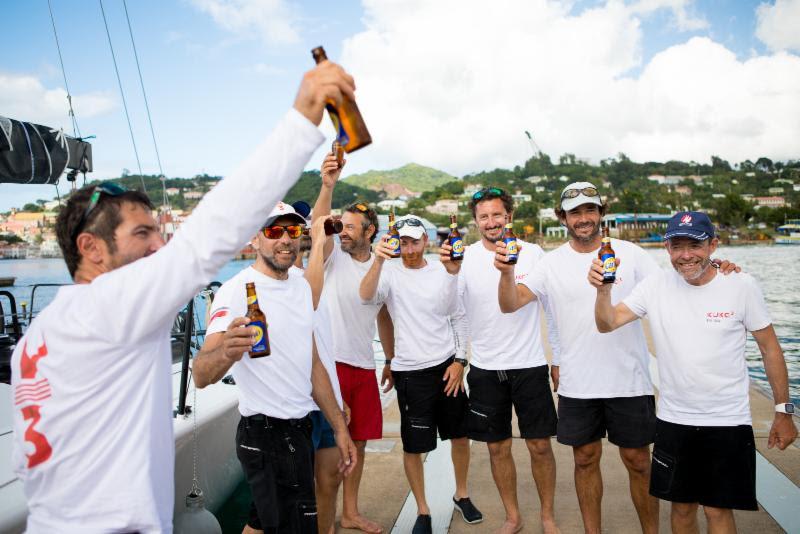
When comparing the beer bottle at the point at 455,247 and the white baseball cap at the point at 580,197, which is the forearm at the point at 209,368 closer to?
the beer bottle at the point at 455,247

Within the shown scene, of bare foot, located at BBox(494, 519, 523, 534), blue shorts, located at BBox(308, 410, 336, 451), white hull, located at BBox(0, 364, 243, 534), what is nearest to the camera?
white hull, located at BBox(0, 364, 243, 534)

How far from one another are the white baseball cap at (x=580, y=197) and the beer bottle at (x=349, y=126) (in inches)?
94.1

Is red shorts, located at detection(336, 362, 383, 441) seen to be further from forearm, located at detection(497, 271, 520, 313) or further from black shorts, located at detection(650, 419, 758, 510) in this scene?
black shorts, located at detection(650, 419, 758, 510)

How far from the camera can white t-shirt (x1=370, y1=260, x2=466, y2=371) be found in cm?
396

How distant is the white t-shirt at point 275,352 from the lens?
2705 millimetres

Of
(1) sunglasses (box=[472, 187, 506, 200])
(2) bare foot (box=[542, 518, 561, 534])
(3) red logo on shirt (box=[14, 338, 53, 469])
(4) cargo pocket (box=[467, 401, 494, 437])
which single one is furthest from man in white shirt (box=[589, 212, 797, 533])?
(3) red logo on shirt (box=[14, 338, 53, 469])

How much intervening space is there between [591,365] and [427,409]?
45.5 inches

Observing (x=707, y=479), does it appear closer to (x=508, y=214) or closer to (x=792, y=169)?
(x=508, y=214)

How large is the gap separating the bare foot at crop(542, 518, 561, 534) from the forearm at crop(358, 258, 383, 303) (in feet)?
5.99

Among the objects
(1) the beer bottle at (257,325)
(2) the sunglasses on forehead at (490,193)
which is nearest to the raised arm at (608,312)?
(2) the sunglasses on forehead at (490,193)

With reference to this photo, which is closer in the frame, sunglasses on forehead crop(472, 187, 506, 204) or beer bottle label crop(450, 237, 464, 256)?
beer bottle label crop(450, 237, 464, 256)

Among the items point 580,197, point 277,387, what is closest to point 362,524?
point 277,387

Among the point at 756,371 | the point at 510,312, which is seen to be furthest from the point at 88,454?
the point at 756,371

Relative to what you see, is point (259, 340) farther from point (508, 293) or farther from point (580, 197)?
point (580, 197)
